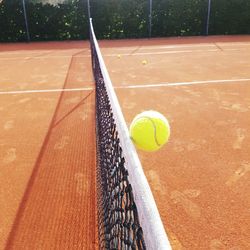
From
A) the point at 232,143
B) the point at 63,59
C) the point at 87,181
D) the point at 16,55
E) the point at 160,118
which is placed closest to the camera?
the point at 160,118

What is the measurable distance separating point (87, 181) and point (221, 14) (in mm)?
18402

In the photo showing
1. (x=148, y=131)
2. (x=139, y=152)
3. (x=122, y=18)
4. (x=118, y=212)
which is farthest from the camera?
(x=122, y=18)

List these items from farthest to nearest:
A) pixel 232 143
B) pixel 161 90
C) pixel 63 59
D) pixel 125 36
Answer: pixel 125 36 → pixel 63 59 → pixel 161 90 → pixel 232 143

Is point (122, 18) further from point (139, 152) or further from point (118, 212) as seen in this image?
point (118, 212)

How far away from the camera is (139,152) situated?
15.8 ft

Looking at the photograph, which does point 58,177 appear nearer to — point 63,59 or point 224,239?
point 224,239

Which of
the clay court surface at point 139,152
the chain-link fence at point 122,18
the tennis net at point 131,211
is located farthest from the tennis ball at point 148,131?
the chain-link fence at point 122,18

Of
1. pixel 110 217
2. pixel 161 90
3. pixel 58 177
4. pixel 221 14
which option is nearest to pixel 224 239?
pixel 110 217

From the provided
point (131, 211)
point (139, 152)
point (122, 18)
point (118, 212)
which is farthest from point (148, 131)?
point (122, 18)

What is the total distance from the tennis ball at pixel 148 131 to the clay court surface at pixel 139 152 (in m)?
0.97

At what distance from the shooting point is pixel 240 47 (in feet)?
51.5

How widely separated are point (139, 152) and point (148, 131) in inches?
80.8

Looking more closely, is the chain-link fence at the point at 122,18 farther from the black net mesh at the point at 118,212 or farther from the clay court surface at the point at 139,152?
the black net mesh at the point at 118,212

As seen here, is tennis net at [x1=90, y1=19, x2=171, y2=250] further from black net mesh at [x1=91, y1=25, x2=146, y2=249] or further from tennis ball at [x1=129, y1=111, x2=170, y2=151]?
tennis ball at [x1=129, y1=111, x2=170, y2=151]
